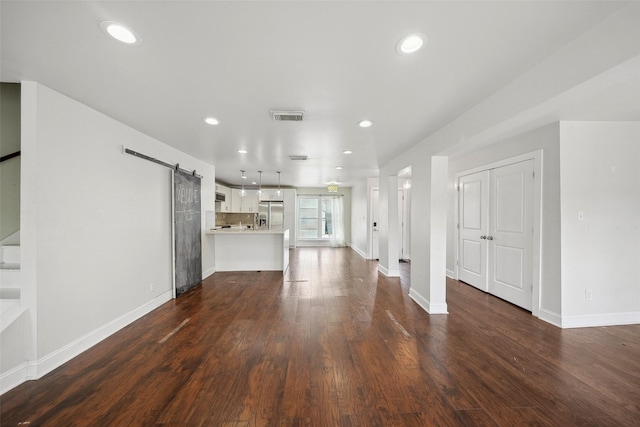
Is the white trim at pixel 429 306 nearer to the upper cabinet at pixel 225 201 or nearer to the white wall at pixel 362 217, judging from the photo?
the white wall at pixel 362 217

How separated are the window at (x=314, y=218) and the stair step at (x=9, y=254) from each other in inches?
311

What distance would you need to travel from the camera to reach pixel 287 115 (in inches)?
100

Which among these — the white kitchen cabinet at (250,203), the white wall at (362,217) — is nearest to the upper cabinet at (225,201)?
the white kitchen cabinet at (250,203)

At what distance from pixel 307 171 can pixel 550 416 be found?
17.8 ft

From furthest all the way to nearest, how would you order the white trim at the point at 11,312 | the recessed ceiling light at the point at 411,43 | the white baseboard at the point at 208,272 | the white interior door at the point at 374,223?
the white interior door at the point at 374,223 → the white baseboard at the point at 208,272 → the white trim at the point at 11,312 → the recessed ceiling light at the point at 411,43

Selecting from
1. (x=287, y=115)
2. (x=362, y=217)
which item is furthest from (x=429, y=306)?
(x=362, y=217)

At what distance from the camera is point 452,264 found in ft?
16.3

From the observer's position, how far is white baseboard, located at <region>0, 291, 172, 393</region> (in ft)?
6.18

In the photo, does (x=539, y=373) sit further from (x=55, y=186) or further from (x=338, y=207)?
(x=338, y=207)

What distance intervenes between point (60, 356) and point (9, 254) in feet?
3.41

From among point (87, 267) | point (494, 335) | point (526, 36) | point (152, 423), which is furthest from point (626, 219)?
point (87, 267)

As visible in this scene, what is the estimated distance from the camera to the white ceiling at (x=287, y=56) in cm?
129

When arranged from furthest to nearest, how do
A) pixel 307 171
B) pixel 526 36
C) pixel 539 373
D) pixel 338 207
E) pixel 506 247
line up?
pixel 338 207 → pixel 307 171 → pixel 506 247 → pixel 539 373 → pixel 526 36

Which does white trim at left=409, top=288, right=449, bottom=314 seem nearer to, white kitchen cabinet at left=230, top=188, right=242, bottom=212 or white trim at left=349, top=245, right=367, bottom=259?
white trim at left=349, top=245, right=367, bottom=259
